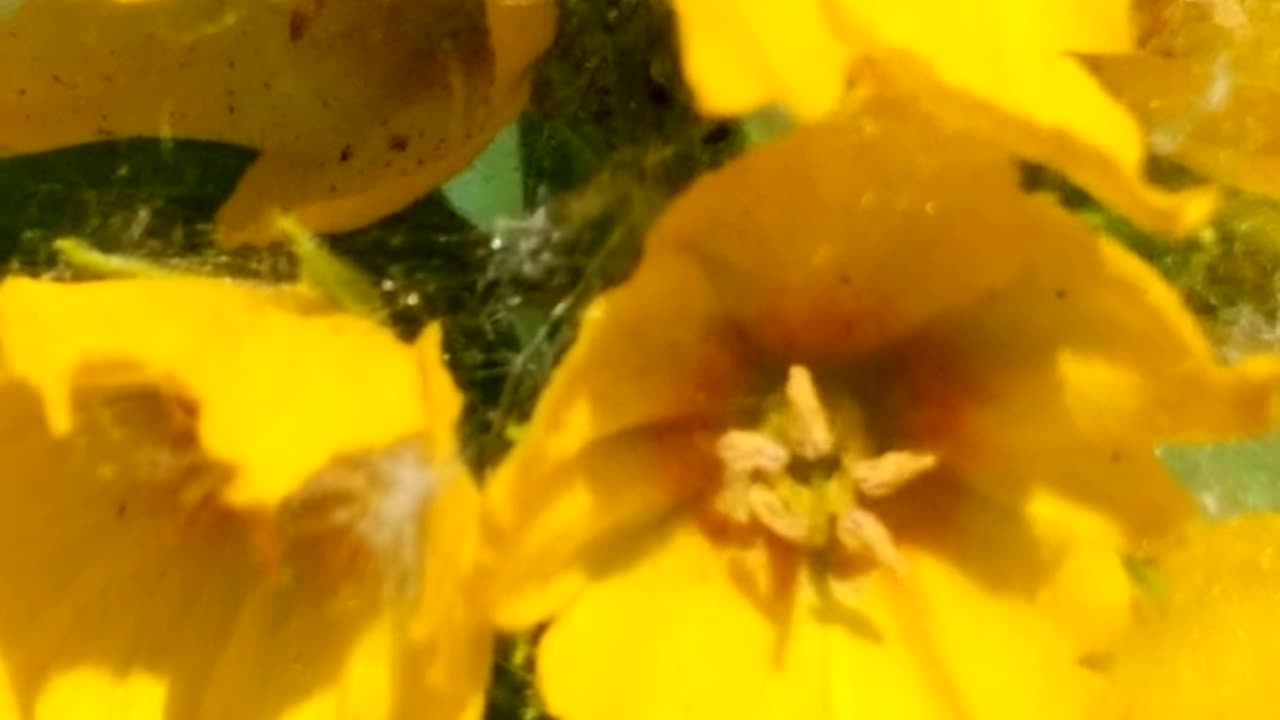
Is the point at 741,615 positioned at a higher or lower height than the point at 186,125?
lower

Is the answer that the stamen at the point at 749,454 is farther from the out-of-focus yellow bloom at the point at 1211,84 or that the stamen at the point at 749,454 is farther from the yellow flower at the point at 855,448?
the out-of-focus yellow bloom at the point at 1211,84

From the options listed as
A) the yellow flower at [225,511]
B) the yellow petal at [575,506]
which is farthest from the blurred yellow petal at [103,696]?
the yellow petal at [575,506]

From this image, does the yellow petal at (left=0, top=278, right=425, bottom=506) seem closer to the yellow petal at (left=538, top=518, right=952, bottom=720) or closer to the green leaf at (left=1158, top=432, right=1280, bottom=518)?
the yellow petal at (left=538, top=518, right=952, bottom=720)

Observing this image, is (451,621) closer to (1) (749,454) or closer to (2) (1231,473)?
(1) (749,454)

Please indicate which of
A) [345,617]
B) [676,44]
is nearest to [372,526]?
[345,617]

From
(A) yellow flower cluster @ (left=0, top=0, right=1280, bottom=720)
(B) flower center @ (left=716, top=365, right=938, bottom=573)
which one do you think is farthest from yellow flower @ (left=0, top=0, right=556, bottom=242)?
(B) flower center @ (left=716, top=365, right=938, bottom=573)

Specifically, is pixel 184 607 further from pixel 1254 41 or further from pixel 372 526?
pixel 1254 41

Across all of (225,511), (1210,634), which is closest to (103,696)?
(225,511)
